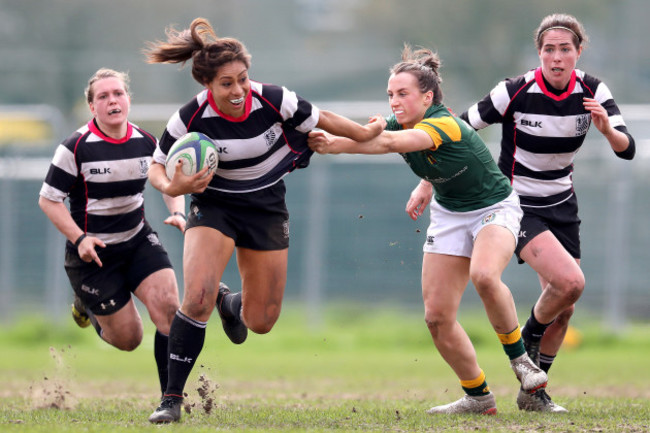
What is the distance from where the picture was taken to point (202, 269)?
6.36 meters

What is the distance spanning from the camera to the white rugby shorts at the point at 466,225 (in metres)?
6.92

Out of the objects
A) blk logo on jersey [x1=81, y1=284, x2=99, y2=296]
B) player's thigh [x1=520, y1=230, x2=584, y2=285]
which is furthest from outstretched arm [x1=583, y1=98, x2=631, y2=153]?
blk logo on jersey [x1=81, y1=284, x2=99, y2=296]

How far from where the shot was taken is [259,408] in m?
7.46

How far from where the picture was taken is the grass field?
6.56m

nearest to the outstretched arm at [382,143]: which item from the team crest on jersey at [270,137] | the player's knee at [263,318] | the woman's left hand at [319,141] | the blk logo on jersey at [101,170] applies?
the woman's left hand at [319,141]

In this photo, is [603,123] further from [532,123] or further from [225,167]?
[225,167]

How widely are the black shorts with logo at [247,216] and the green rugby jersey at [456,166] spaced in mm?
947

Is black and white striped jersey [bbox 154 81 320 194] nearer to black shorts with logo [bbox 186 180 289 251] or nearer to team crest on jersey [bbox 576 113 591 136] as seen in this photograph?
black shorts with logo [bbox 186 180 289 251]

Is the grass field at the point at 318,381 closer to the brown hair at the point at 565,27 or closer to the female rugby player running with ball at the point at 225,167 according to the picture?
the female rugby player running with ball at the point at 225,167

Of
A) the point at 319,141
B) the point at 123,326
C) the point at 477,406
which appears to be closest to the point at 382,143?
the point at 319,141

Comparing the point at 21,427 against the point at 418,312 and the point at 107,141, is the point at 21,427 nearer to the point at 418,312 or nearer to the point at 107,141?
the point at 107,141

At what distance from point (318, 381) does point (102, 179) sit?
3612mm

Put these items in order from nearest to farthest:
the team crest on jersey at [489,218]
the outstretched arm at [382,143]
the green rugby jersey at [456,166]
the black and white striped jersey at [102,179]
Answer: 1. the outstretched arm at [382,143]
2. the green rugby jersey at [456,166]
3. the team crest on jersey at [489,218]
4. the black and white striped jersey at [102,179]

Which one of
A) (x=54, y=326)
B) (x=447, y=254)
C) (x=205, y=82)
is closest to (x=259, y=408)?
(x=447, y=254)
